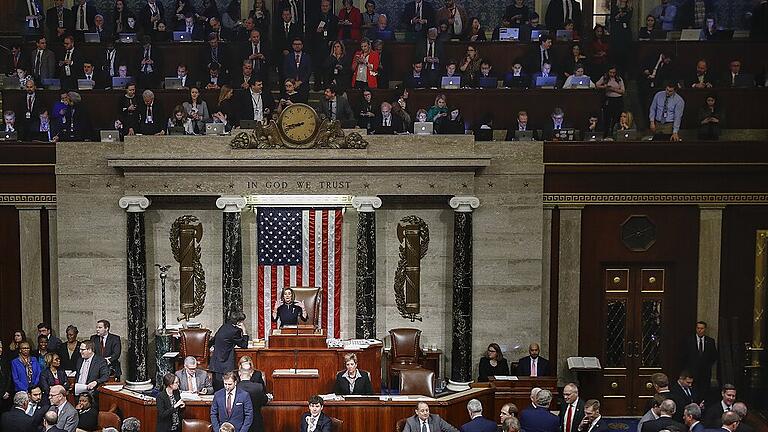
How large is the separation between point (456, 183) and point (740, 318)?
5.92 m

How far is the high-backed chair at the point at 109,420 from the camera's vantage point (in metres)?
15.5

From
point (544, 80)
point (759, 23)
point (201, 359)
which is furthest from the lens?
point (759, 23)

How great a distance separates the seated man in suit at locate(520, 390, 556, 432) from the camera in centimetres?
1450

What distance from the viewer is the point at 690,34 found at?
69.9ft

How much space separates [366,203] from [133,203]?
13.9 feet

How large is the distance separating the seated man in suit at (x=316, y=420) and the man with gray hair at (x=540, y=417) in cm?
276

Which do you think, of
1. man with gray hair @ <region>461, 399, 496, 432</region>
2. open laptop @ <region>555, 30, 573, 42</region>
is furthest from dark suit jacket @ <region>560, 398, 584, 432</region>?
open laptop @ <region>555, 30, 573, 42</region>

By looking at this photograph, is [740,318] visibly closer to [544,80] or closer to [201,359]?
[544,80]

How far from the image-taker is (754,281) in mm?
19562

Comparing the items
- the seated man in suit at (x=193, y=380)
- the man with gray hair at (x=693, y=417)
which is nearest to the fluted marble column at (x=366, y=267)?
the seated man in suit at (x=193, y=380)

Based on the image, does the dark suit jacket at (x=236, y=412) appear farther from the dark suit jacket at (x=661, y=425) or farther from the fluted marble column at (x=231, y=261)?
the dark suit jacket at (x=661, y=425)

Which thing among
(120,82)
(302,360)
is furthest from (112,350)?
(120,82)

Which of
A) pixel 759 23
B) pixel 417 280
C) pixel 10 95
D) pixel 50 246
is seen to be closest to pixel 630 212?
pixel 417 280

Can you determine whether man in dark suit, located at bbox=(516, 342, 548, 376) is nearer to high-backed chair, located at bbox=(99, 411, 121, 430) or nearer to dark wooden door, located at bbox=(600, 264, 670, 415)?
dark wooden door, located at bbox=(600, 264, 670, 415)
